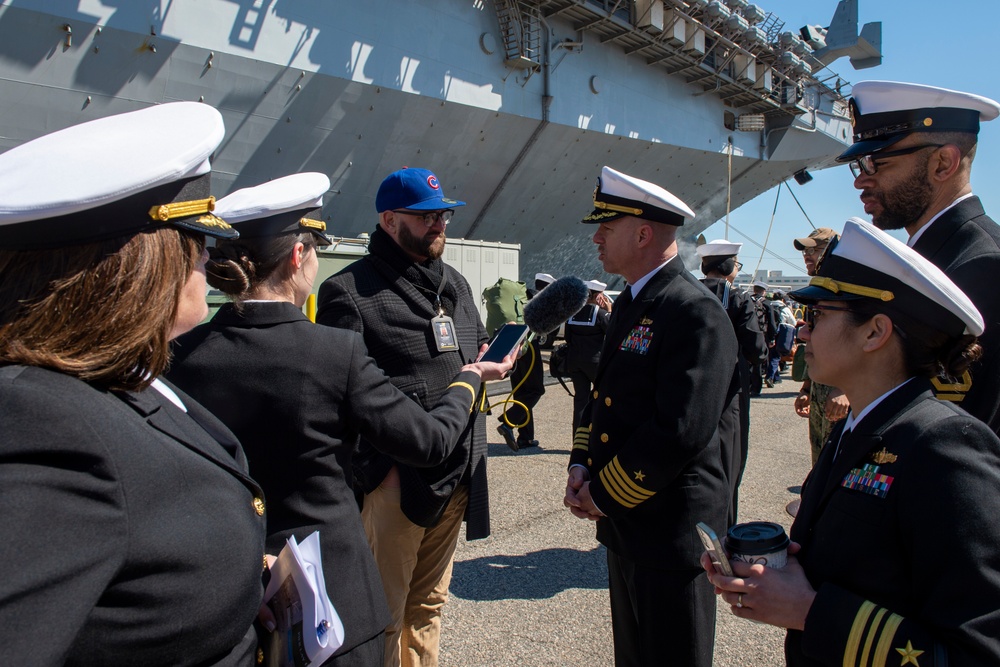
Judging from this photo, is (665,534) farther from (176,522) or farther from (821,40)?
(821,40)

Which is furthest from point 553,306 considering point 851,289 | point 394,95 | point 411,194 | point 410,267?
point 394,95

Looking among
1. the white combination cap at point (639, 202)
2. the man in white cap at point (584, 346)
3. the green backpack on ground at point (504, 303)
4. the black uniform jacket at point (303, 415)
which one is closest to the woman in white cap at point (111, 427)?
the black uniform jacket at point (303, 415)

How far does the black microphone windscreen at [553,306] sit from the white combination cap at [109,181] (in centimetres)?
193

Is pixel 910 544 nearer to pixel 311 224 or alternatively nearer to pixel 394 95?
pixel 311 224

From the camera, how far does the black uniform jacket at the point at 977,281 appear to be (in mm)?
1670

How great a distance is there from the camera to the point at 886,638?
1.13m

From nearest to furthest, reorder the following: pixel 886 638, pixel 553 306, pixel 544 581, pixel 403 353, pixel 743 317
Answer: pixel 886 638 → pixel 403 353 → pixel 553 306 → pixel 544 581 → pixel 743 317

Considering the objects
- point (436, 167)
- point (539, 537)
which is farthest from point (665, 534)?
point (436, 167)

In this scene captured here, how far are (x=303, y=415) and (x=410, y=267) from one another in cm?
114

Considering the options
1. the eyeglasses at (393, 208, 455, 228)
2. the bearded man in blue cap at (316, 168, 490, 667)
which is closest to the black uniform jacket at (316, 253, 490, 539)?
the bearded man in blue cap at (316, 168, 490, 667)

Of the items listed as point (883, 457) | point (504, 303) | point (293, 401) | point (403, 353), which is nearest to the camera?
point (883, 457)

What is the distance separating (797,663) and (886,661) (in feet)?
1.02

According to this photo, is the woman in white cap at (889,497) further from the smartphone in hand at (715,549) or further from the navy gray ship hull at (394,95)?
the navy gray ship hull at (394,95)

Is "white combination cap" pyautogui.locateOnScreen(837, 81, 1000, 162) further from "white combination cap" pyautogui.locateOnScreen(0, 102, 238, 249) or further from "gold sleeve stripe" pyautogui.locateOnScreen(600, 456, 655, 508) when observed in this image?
"white combination cap" pyautogui.locateOnScreen(0, 102, 238, 249)
